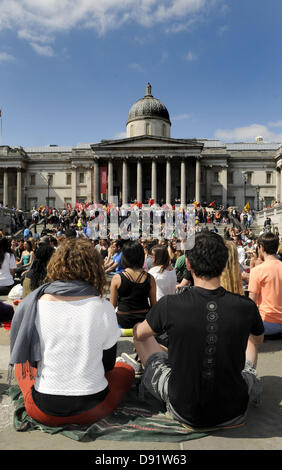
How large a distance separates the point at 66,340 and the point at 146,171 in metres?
49.0

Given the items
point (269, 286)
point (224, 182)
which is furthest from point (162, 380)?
point (224, 182)

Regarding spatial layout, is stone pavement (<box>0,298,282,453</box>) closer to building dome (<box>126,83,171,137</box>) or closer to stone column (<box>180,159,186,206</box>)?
stone column (<box>180,159,186,206</box>)

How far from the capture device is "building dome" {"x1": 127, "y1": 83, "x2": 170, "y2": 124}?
5425 cm

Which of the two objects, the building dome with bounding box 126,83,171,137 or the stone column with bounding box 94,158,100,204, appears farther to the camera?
the building dome with bounding box 126,83,171,137

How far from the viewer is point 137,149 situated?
4703 centimetres

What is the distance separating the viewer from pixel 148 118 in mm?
53938

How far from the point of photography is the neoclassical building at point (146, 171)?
47.0 m

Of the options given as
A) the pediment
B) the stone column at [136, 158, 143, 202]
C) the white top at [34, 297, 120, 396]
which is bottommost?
the white top at [34, 297, 120, 396]

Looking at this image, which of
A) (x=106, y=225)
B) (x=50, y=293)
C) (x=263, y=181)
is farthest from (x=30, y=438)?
(x=263, y=181)

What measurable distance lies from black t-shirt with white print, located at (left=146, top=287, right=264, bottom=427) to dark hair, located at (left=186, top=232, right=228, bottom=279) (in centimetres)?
16

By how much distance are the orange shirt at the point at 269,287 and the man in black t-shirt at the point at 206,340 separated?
2.59 m

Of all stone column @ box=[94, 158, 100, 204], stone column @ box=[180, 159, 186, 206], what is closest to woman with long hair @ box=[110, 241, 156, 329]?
stone column @ box=[180, 159, 186, 206]

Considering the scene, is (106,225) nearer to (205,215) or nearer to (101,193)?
(205,215)

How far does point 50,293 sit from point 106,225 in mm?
27247
